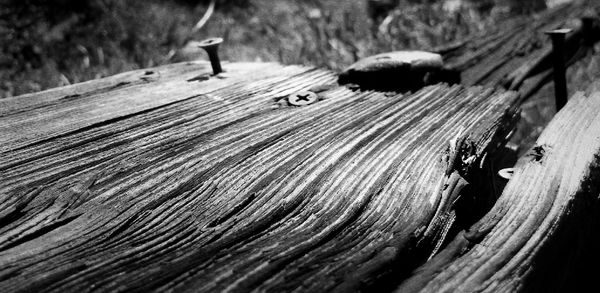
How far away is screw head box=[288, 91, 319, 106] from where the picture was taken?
2.03 meters

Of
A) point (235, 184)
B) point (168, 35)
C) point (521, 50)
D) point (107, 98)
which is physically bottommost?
point (521, 50)

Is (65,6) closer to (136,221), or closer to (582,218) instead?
(136,221)

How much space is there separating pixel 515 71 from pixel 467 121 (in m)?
1.21

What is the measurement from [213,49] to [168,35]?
4.17 m

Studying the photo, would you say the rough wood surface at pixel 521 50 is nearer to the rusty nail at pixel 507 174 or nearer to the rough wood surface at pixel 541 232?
the rough wood surface at pixel 541 232

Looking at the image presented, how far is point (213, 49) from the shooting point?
8.02ft

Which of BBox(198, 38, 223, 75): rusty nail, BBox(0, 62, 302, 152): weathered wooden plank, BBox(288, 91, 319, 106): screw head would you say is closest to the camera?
BBox(0, 62, 302, 152): weathered wooden plank

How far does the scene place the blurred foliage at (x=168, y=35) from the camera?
5.33 meters

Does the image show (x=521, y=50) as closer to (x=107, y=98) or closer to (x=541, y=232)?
(x=541, y=232)

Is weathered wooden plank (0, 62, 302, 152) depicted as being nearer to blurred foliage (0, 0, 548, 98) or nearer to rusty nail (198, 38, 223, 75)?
rusty nail (198, 38, 223, 75)

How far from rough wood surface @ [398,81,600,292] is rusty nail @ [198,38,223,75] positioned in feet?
4.72

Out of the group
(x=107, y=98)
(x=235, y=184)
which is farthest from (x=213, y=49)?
(x=235, y=184)

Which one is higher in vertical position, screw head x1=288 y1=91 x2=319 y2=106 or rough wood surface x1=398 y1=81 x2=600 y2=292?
screw head x1=288 y1=91 x2=319 y2=106

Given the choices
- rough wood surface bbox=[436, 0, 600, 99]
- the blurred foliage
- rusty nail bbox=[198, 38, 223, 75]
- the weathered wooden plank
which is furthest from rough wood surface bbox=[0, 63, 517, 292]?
the blurred foliage
